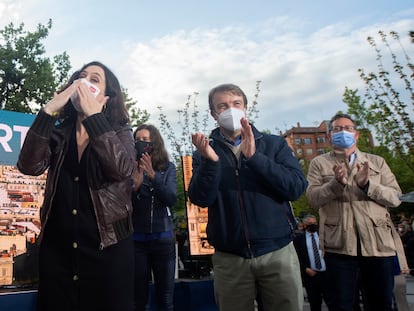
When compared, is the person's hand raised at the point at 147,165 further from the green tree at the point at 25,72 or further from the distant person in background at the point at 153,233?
the green tree at the point at 25,72

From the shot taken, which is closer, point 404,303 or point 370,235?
point 370,235

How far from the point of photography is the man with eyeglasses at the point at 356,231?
3104mm

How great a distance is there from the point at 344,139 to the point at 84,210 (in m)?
2.44

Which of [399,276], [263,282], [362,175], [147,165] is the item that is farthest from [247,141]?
[399,276]

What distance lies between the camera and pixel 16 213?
204 inches

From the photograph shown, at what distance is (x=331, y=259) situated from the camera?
128 inches

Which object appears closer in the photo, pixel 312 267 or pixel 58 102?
pixel 58 102

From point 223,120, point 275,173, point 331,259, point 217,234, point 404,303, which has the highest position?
point 223,120

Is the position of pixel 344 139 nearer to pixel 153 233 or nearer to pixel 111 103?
pixel 153 233

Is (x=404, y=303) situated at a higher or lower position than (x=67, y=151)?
lower

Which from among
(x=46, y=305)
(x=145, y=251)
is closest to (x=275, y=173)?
(x=46, y=305)

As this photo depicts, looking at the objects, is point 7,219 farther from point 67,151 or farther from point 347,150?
point 347,150

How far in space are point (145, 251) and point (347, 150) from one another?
7.02 feet

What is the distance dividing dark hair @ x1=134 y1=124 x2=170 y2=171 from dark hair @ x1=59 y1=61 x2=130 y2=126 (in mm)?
1721
